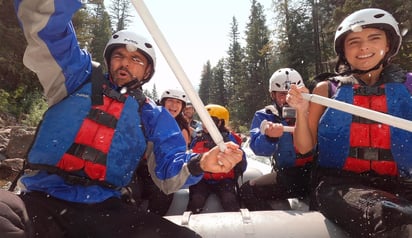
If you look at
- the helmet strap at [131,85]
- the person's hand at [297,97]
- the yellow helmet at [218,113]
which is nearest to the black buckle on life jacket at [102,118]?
the helmet strap at [131,85]

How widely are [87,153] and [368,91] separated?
7.45 ft

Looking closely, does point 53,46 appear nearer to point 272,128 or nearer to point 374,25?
point 272,128

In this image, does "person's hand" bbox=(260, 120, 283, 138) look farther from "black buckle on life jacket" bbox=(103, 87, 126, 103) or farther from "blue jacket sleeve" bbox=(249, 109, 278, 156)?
"black buckle on life jacket" bbox=(103, 87, 126, 103)

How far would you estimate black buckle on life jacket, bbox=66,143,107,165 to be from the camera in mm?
2375

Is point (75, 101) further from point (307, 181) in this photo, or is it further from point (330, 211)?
point (307, 181)

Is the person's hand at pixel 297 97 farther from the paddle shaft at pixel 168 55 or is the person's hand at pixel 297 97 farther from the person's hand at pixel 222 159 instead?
the paddle shaft at pixel 168 55

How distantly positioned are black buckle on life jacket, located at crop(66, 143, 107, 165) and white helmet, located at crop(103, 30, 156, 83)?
0.93m

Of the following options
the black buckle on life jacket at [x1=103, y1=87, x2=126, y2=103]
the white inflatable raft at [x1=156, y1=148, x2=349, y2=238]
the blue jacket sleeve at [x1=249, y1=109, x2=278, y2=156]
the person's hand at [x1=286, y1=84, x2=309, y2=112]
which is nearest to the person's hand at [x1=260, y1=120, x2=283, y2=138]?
the blue jacket sleeve at [x1=249, y1=109, x2=278, y2=156]

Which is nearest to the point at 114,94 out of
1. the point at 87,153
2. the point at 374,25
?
the point at 87,153

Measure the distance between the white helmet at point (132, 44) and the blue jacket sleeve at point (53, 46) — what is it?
16.6 inches

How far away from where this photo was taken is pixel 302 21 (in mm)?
28422

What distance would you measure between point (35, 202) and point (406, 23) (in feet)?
46.4

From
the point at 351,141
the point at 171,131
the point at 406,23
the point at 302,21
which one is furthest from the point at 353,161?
the point at 302,21

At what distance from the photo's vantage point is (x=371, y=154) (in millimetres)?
2672
